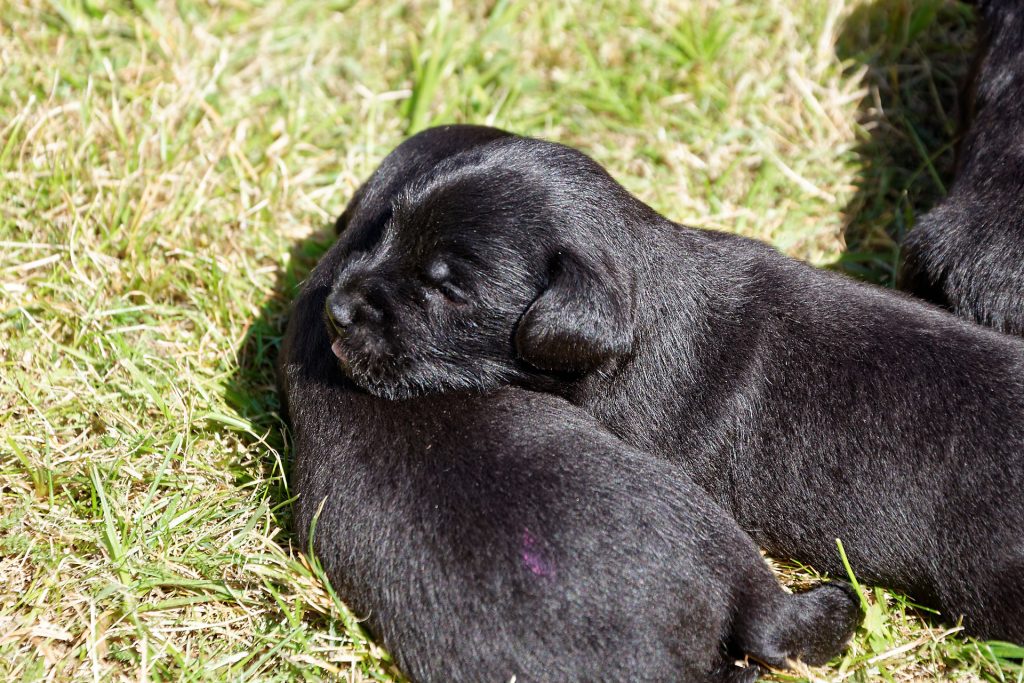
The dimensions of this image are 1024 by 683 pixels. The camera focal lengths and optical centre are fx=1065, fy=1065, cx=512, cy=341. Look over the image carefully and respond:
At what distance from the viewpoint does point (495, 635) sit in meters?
3.44

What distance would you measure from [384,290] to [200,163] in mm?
2397

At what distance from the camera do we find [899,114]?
6.66 meters

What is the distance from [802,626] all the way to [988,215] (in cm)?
216

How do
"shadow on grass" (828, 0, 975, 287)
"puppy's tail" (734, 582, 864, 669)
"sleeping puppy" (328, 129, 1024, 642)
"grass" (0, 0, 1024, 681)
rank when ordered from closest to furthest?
"puppy's tail" (734, 582, 864, 669) → "sleeping puppy" (328, 129, 1024, 642) → "grass" (0, 0, 1024, 681) → "shadow on grass" (828, 0, 975, 287)

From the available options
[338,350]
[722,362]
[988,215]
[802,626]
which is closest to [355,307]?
[338,350]

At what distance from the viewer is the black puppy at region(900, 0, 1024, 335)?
15.2ft

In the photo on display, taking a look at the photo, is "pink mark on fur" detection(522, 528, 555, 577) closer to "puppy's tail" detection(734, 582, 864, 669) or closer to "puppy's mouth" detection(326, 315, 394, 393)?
"puppy's tail" detection(734, 582, 864, 669)

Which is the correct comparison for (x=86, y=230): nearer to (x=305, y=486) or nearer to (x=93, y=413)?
(x=93, y=413)

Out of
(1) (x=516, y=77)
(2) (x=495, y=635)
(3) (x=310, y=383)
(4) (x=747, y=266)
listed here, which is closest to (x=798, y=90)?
(1) (x=516, y=77)

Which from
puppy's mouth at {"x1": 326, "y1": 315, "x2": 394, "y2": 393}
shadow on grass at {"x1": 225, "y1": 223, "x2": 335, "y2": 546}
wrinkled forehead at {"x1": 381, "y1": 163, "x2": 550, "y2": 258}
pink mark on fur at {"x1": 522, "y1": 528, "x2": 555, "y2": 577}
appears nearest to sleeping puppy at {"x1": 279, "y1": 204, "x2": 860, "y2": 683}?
pink mark on fur at {"x1": 522, "y1": 528, "x2": 555, "y2": 577}

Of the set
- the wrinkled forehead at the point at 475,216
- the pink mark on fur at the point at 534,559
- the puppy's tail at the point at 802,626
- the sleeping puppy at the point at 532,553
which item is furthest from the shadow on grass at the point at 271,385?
the puppy's tail at the point at 802,626

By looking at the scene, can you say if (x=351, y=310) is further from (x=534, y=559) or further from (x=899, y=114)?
(x=899, y=114)

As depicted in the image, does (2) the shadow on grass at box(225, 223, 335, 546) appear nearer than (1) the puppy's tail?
No

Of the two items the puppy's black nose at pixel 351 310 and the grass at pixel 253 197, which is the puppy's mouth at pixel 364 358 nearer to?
the puppy's black nose at pixel 351 310
